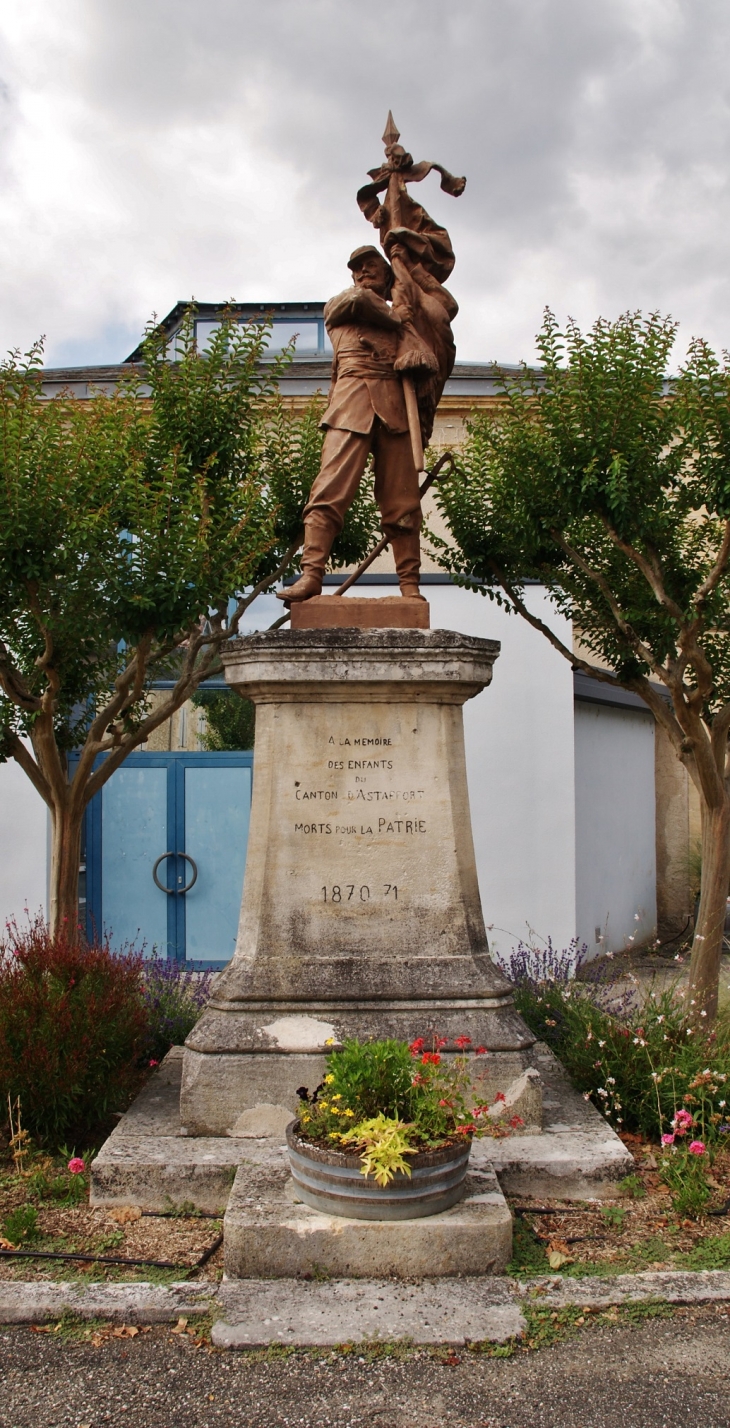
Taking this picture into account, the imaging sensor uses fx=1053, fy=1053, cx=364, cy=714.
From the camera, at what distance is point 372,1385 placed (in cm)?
288

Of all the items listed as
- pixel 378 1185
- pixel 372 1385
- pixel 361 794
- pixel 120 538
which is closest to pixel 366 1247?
pixel 378 1185

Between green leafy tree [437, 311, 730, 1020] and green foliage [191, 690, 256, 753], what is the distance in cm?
379

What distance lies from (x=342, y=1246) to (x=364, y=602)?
2.65 m

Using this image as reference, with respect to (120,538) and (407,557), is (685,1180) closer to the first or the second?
(407,557)

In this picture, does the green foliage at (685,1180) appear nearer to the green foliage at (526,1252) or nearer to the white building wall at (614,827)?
the green foliage at (526,1252)

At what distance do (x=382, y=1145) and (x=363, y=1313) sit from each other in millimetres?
471

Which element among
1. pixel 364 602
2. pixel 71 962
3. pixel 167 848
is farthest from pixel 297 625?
pixel 167 848

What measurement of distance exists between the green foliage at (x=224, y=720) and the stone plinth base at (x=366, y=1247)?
7.77m

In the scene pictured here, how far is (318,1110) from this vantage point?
365 centimetres

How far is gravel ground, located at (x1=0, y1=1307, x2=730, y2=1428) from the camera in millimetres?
2754

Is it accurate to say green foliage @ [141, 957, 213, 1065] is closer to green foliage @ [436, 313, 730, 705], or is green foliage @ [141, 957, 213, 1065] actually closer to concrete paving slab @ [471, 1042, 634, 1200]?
concrete paving slab @ [471, 1042, 634, 1200]

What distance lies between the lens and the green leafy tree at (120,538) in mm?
6496

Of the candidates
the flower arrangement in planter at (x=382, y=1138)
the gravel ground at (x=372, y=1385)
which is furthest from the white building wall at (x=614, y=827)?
the gravel ground at (x=372, y=1385)

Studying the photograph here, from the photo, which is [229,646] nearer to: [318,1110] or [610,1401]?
[318,1110]
